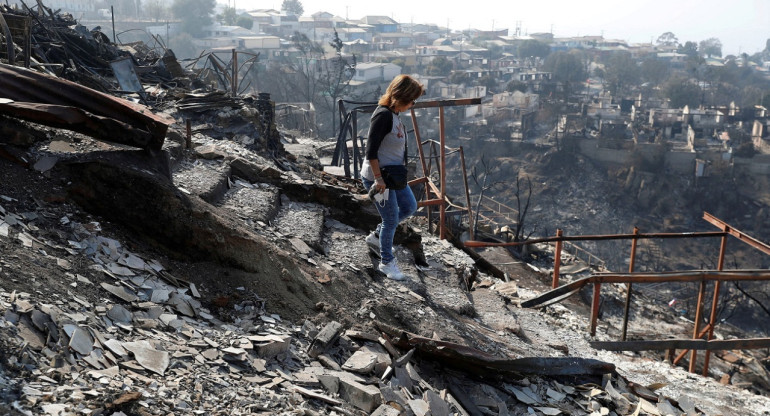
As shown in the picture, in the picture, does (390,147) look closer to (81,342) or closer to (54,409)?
(81,342)

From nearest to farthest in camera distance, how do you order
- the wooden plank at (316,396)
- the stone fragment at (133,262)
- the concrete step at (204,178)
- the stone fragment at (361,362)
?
the wooden plank at (316,396) < the stone fragment at (361,362) < the stone fragment at (133,262) < the concrete step at (204,178)

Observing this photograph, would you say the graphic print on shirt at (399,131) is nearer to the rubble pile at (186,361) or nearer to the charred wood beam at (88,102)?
the rubble pile at (186,361)

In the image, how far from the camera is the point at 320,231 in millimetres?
4512

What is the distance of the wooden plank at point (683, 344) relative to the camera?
4.41 metres

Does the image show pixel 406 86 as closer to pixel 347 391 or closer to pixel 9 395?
pixel 347 391

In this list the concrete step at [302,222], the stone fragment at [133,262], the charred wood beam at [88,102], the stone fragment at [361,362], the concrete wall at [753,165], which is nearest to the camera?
the stone fragment at [361,362]

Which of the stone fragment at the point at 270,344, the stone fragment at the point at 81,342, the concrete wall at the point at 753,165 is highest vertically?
the stone fragment at the point at 81,342

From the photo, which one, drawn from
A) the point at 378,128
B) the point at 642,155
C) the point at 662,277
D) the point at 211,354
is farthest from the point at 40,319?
the point at 642,155

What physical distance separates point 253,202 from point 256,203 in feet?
0.08

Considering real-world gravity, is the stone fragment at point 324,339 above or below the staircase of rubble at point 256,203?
below

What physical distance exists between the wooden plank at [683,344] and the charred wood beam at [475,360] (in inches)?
38.3

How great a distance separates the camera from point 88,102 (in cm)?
373

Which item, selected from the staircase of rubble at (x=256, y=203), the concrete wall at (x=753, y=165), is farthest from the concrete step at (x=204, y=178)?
the concrete wall at (x=753, y=165)

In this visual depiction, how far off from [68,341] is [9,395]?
384 millimetres
